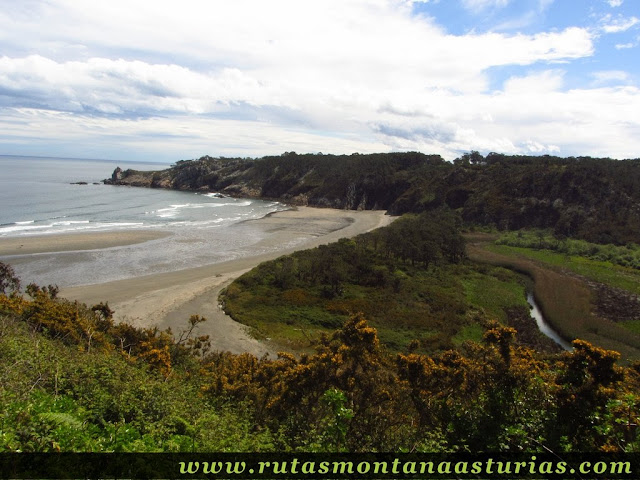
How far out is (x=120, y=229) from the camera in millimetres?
63969

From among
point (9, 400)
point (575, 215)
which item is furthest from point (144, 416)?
point (575, 215)

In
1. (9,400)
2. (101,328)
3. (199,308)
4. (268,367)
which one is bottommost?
(199,308)

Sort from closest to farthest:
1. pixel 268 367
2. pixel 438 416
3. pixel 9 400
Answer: pixel 9 400 → pixel 438 416 → pixel 268 367

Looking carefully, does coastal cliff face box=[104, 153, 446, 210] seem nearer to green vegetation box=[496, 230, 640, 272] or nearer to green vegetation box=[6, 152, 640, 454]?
green vegetation box=[6, 152, 640, 454]

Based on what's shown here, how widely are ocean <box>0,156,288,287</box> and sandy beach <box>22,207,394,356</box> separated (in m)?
2.65

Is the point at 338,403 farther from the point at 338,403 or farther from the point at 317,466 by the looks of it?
the point at 317,466

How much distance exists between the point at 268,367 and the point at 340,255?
33.2 metres

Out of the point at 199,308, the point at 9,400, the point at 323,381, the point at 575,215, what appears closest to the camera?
the point at 9,400

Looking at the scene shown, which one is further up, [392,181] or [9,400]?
[392,181]

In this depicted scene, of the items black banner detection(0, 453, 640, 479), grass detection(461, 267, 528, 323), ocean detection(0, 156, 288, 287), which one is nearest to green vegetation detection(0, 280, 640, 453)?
black banner detection(0, 453, 640, 479)

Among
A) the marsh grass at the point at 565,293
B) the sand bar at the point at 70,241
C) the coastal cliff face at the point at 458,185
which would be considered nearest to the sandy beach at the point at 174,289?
the sand bar at the point at 70,241

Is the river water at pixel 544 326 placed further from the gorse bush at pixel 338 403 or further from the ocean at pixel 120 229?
the ocean at pixel 120 229

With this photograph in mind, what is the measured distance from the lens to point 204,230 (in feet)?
222

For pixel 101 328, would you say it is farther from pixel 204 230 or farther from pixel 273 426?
pixel 204 230
